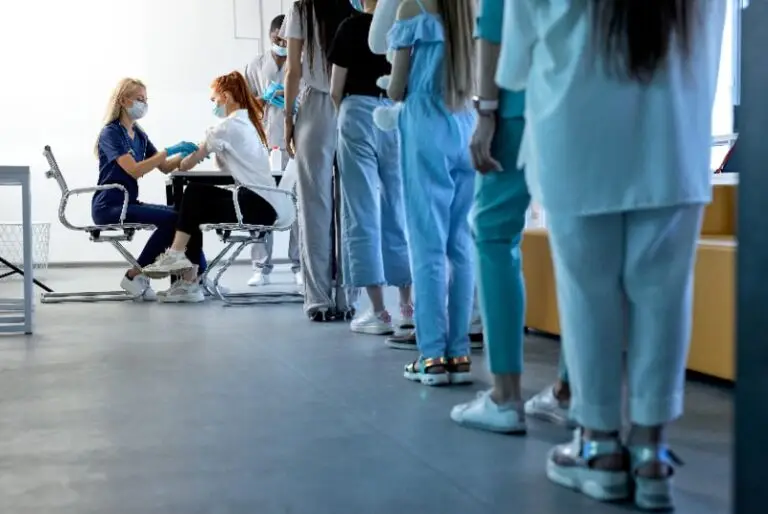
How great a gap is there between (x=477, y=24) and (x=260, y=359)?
1.48 meters

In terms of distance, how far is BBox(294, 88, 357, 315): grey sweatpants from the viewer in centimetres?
371

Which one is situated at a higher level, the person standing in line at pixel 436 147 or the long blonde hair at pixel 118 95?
the long blonde hair at pixel 118 95

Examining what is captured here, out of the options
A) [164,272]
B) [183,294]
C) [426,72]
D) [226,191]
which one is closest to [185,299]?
[183,294]

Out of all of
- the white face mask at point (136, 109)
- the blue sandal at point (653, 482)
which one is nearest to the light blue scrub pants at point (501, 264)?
the blue sandal at point (653, 482)

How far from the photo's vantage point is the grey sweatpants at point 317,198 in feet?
12.2

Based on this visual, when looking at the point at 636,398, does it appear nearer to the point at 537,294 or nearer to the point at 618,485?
the point at 618,485

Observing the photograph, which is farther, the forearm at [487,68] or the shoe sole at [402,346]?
the shoe sole at [402,346]

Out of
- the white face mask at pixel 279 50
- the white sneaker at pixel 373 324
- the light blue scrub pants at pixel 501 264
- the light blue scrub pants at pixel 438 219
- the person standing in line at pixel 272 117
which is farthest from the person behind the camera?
the person standing in line at pixel 272 117

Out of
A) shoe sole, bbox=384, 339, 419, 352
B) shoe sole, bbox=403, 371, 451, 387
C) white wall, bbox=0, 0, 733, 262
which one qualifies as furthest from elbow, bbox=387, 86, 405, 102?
white wall, bbox=0, 0, 733, 262

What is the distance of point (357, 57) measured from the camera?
3.19 metres

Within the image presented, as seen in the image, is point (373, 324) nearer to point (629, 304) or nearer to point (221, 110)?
point (221, 110)

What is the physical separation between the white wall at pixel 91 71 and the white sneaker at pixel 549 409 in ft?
20.7

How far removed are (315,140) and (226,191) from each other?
118 cm

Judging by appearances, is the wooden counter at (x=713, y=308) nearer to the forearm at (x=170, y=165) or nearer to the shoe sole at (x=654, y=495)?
the shoe sole at (x=654, y=495)
